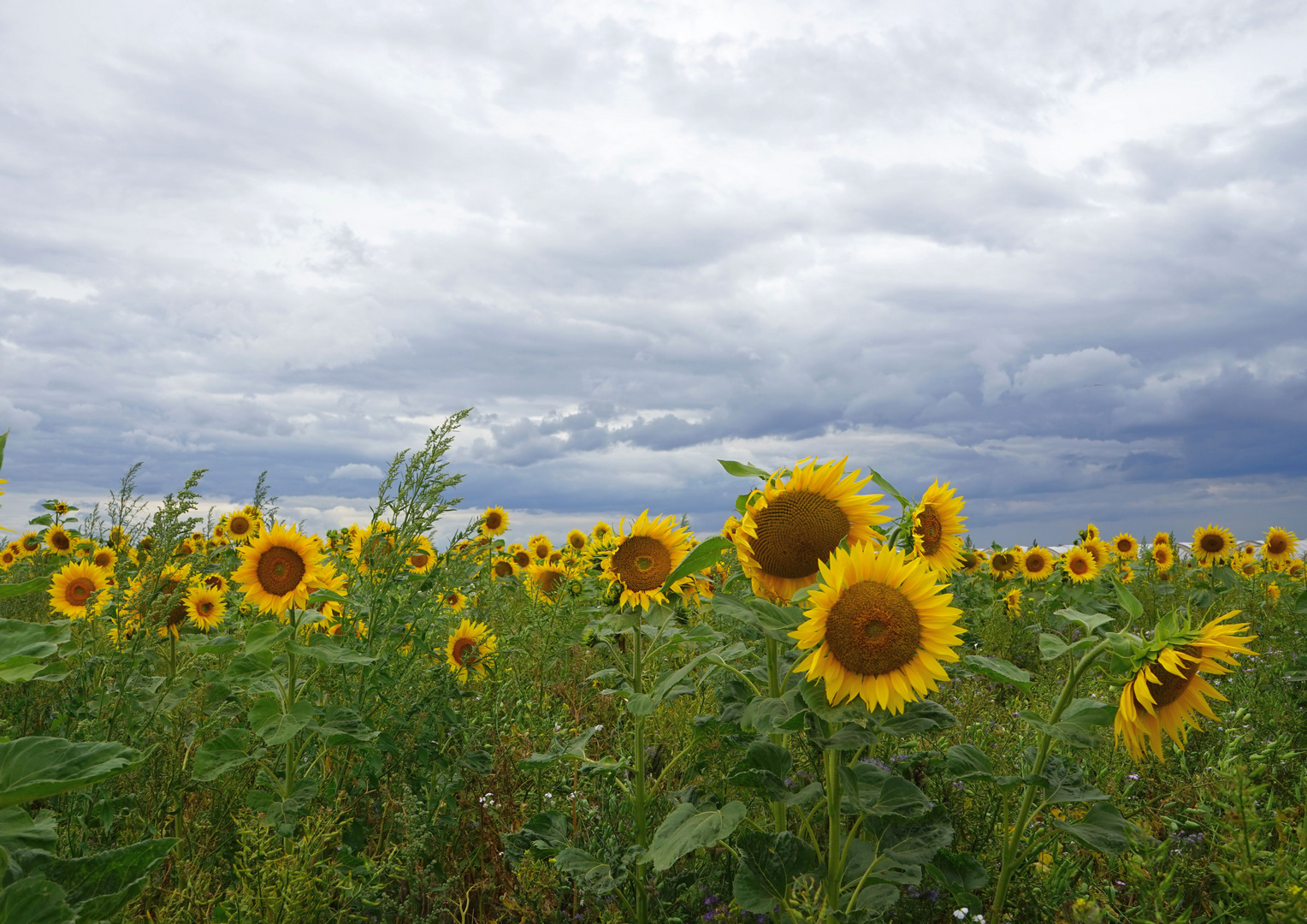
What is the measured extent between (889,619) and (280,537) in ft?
10.1

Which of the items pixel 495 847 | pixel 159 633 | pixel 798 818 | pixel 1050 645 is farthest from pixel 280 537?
pixel 1050 645

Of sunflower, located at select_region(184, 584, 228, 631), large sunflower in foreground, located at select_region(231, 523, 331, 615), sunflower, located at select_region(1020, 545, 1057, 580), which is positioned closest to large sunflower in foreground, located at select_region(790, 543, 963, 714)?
large sunflower in foreground, located at select_region(231, 523, 331, 615)

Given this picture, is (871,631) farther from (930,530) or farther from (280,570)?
(280,570)

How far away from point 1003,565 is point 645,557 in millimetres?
8292

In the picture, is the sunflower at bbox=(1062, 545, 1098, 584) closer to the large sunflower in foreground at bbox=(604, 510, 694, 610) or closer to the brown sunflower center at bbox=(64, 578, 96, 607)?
the large sunflower in foreground at bbox=(604, 510, 694, 610)

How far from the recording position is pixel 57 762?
1483 millimetres

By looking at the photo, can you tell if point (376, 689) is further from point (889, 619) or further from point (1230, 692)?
point (1230, 692)

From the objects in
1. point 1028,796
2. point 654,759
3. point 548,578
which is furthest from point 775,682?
point 548,578

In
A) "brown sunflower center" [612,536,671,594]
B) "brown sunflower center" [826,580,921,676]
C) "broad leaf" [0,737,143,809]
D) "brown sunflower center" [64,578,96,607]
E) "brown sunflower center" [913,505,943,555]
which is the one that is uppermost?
"brown sunflower center" [913,505,943,555]

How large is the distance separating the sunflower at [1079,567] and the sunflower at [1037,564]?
1.49 ft

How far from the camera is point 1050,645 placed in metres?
2.44

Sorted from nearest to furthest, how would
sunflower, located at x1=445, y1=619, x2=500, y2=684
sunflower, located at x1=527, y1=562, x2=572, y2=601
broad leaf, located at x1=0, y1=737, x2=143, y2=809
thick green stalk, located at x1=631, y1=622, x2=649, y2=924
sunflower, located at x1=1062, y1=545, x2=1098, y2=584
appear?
1. broad leaf, located at x1=0, y1=737, x2=143, y2=809
2. thick green stalk, located at x1=631, y1=622, x2=649, y2=924
3. sunflower, located at x1=445, y1=619, x2=500, y2=684
4. sunflower, located at x1=527, y1=562, x2=572, y2=601
5. sunflower, located at x1=1062, y1=545, x2=1098, y2=584

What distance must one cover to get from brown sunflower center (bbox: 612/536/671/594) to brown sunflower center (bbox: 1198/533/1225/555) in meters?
10.00

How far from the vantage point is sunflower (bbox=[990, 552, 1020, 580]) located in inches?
403
